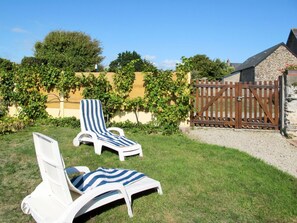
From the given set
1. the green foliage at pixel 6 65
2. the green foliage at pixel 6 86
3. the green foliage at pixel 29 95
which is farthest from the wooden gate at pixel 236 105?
the green foliage at pixel 6 65

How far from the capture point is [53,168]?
3049 millimetres

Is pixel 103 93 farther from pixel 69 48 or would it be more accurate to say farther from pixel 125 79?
pixel 69 48

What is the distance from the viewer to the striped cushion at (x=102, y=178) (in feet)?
11.2

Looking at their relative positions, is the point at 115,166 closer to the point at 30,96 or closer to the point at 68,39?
the point at 30,96

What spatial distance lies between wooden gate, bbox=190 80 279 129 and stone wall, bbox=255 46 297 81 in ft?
86.9

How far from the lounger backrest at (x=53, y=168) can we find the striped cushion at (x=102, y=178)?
0.24 meters

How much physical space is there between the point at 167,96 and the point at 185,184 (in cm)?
525

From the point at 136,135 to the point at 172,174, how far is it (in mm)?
3624

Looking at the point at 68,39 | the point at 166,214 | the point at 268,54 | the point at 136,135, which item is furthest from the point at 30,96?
the point at 268,54

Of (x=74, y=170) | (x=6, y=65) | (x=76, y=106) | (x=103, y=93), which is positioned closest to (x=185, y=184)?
(x=74, y=170)

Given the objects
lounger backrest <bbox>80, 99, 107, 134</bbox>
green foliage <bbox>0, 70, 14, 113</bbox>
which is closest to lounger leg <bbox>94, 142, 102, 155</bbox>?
lounger backrest <bbox>80, 99, 107, 134</bbox>

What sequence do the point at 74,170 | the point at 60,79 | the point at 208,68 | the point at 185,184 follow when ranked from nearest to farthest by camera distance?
1. the point at 74,170
2. the point at 185,184
3. the point at 60,79
4. the point at 208,68

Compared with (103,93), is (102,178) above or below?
below

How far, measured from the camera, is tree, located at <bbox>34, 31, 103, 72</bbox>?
24550 mm
